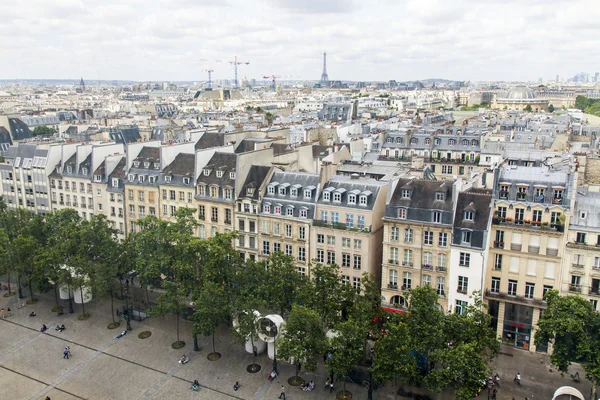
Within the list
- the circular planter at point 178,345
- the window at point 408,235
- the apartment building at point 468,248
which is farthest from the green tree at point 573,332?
the circular planter at point 178,345

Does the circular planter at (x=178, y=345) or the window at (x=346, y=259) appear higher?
the window at (x=346, y=259)

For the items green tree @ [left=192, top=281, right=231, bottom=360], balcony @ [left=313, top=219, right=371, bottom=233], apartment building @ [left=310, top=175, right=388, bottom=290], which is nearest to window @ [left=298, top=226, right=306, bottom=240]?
apartment building @ [left=310, top=175, right=388, bottom=290]

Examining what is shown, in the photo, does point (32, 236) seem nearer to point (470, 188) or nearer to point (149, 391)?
point (149, 391)

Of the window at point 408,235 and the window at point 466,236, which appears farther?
the window at point 408,235

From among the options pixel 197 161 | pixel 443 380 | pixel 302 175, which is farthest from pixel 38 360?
pixel 443 380

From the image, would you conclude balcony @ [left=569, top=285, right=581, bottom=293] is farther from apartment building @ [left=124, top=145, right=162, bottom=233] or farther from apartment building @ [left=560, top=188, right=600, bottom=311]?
apartment building @ [left=124, top=145, right=162, bottom=233]

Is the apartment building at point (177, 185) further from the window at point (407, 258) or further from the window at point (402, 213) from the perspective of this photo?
the window at point (407, 258)
